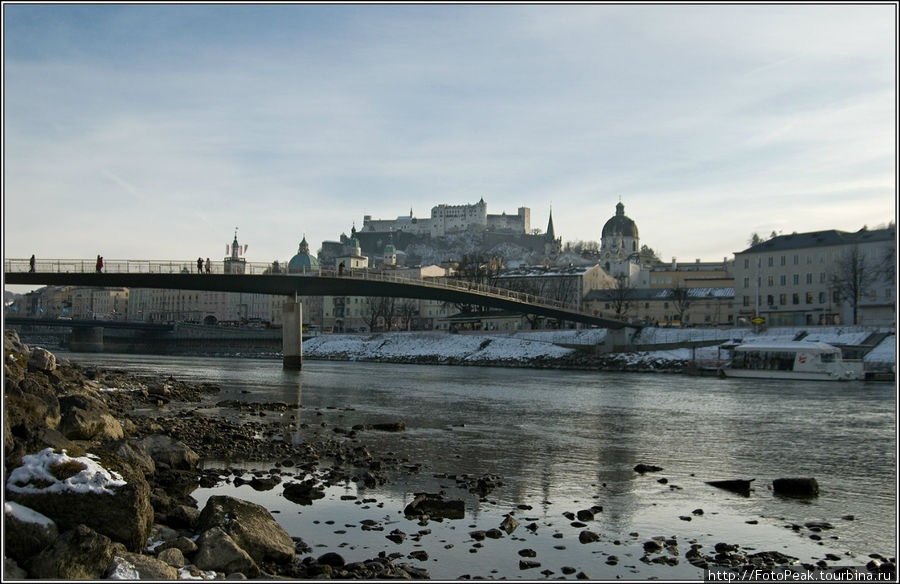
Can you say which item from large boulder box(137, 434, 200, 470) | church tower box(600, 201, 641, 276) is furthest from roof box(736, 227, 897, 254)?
church tower box(600, 201, 641, 276)

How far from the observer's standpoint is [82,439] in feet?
50.5

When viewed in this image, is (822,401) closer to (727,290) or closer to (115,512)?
(115,512)

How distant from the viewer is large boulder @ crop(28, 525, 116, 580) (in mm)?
8562

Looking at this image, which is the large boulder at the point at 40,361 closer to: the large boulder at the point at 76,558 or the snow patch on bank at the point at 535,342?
the large boulder at the point at 76,558

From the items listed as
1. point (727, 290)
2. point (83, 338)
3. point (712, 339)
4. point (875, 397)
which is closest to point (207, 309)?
point (83, 338)

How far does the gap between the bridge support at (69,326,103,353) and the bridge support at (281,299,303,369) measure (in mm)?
55795

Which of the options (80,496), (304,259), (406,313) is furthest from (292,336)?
(304,259)

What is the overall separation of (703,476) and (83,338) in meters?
109

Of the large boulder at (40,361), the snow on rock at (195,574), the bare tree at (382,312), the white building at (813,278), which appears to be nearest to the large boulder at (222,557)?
the snow on rock at (195,574)

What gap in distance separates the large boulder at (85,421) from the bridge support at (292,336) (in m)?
46.7

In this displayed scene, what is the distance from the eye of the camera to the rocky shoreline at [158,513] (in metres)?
8.91

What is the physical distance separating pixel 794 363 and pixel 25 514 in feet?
190

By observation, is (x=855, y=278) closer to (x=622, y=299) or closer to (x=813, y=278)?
(x=813, y=278)

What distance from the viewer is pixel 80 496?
961 centimetres
